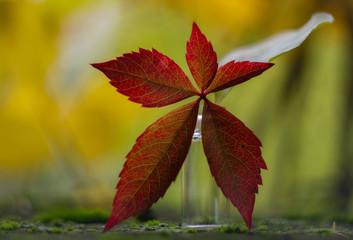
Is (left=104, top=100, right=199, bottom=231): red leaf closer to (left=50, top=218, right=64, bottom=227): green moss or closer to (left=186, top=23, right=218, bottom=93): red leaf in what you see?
(left=186, top=23, right=218, bottom=93): red leaf

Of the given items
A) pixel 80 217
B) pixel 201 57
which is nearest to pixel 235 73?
pixel 201 57

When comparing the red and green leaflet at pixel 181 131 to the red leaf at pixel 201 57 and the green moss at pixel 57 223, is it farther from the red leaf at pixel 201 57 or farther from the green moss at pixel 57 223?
the green moss at pixel 57 223

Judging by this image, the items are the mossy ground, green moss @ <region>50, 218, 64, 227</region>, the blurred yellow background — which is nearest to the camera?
the mossy ground

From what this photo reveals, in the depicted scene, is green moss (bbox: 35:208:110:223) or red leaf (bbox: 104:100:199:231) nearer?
red leaf (bbox: 104:100:199:231)

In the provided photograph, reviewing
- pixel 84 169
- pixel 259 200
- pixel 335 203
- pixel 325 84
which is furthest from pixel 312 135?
pixel 84 169

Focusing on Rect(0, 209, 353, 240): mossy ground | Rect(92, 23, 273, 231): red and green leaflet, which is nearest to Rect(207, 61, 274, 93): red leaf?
Rect(92, 23, 273, 231): red and green leaflet

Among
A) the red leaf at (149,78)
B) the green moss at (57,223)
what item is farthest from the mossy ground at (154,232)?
the red leaf at (149,78)
